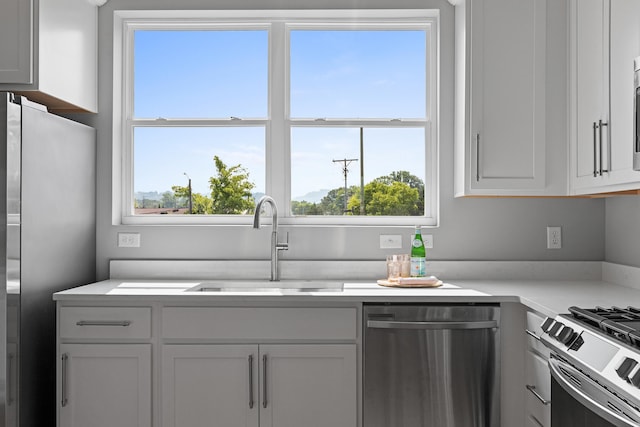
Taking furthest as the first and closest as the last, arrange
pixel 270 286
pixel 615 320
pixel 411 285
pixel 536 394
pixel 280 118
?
pixel 280 118 < pixel 270 286 < pixel 411 285 < pixel 536 394 < pixel 615 320

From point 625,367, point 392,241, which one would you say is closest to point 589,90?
point 392,241

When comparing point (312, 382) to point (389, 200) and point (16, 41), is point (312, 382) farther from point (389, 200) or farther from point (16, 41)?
point (16, 41)

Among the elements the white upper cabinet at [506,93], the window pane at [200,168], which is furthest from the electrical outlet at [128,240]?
the white upper cabinet at [506,93]

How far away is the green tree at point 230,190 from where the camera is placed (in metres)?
3.16

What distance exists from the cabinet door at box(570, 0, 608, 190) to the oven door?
974 mm

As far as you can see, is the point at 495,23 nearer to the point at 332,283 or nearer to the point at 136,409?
the point at 332,283

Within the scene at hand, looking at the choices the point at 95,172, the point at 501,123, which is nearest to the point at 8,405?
the point at 95,172

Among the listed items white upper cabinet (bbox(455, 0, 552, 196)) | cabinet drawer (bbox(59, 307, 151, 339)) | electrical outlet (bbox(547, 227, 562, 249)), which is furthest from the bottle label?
cabinet drawer (bbox(59, 307, 151, 339))

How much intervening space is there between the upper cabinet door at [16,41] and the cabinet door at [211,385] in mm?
1341

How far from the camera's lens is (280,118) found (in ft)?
10.2

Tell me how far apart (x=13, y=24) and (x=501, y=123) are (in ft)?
7.39

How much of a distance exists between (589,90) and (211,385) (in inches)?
82.2

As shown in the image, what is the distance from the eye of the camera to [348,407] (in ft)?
7.85

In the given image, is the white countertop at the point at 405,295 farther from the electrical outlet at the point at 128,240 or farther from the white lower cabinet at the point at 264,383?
the electrical outlet at the point at 128,240
